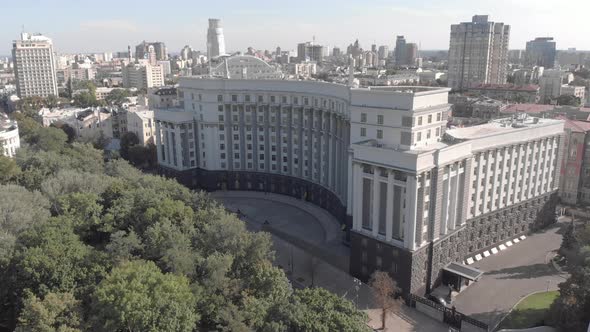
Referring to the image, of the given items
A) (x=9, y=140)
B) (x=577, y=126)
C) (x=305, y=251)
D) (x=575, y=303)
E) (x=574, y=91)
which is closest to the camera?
(x=575, y=303)

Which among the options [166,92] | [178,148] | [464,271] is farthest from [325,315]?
[166,92]

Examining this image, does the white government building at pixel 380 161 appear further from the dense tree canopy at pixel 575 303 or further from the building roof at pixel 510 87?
the building roof at pixel 510 87

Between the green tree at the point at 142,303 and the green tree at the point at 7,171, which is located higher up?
the green tree at the point at 7,171

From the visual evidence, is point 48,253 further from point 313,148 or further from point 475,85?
point 475,85

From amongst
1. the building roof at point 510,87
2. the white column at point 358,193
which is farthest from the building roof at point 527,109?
the building roof at point 510,87

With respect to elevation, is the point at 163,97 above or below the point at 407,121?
below

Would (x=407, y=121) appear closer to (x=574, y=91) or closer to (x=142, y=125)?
(x=142, y=125)

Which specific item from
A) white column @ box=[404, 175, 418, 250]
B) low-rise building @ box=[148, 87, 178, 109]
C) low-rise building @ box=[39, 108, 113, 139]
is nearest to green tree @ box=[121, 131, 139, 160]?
low-rise building @ box=[39, 108, 113, 139]

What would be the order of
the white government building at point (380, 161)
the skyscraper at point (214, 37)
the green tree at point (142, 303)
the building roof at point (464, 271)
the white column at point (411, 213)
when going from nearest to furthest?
the green tree at point (142, 303), the white column at point (411, 213), the white government building at point (380, 161), the building roof at point (464, 271), the skyscraper at point (214, 37)
